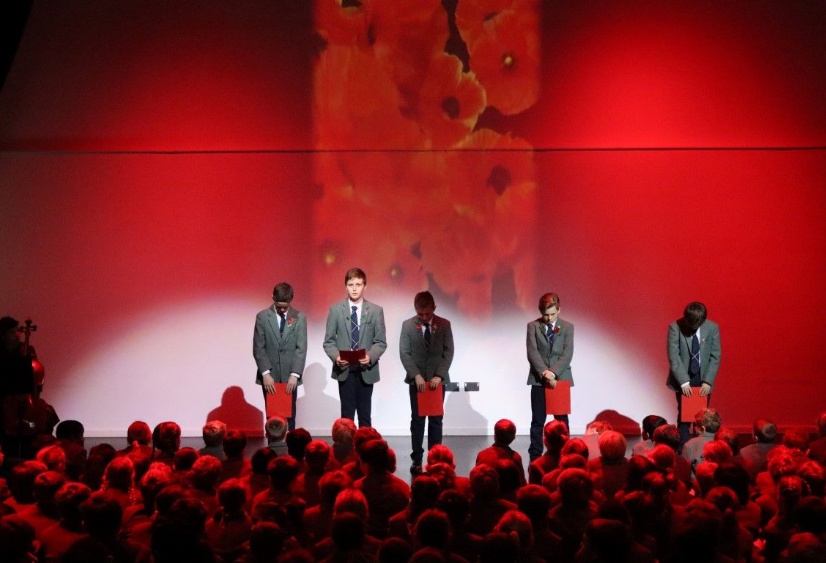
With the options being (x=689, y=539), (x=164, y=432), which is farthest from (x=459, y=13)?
(x=689, y=539)

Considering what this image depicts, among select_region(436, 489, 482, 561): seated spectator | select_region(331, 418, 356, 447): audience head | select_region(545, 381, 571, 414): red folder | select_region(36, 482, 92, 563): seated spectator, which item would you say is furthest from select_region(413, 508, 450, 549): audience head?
select_region(545, 381, 571, 414): red folder

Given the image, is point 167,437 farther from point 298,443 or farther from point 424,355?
point 424,355

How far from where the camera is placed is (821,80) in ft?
29.4

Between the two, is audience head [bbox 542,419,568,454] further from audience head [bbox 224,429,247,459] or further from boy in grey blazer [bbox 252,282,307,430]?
boy in grey blazer [bbox 252,282,307,430]

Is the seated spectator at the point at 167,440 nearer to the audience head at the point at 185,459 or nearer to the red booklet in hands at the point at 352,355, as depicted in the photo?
the audience head at the point at 185,459

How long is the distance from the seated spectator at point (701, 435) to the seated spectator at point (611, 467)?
1.23m

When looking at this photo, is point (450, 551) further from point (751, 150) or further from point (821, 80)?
point (821, 80)

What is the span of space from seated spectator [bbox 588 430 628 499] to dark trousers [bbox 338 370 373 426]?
2.72m

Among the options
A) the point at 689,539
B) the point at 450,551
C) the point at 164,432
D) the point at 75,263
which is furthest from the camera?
the point at 75,263

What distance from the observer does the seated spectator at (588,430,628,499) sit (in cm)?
503

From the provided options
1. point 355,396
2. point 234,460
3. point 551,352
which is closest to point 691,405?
point 551,352

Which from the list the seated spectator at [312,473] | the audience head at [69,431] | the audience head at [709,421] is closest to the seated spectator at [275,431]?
the seated spectator at [312,473]

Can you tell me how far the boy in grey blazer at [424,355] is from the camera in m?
7.23

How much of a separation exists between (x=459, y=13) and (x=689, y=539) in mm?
6529
